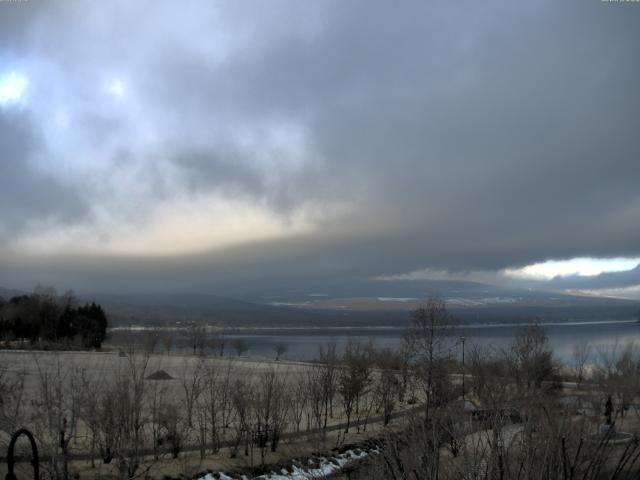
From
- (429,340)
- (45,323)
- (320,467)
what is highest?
(429,340)

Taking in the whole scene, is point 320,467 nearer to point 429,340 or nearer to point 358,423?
point 358,423

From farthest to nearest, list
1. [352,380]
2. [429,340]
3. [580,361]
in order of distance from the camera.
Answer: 1. [580,361]
2. [429,340]
3. [352,380]

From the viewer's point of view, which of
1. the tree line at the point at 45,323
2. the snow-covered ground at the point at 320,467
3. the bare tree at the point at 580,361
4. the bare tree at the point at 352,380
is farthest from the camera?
the tree line at the point at 45,323

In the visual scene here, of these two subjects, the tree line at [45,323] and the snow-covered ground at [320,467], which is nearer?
the snow-covered ground at [320,467]

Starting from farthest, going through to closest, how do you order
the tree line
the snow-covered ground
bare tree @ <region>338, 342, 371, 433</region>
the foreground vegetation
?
the tree line < bare tree @ <region>338, 342, 371, 433</region> < the snow-covered ground < the foreground vegetation

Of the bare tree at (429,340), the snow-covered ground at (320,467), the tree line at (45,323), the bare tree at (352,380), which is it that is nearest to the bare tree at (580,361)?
the bare tree at (429,340)

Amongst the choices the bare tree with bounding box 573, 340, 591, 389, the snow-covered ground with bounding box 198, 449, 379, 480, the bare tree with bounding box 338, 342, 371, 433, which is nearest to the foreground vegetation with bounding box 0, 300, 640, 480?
the bare tree with bounding box 338, 342, 371, 433

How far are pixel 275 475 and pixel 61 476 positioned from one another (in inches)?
384

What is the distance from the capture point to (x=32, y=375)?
6225 centimetres

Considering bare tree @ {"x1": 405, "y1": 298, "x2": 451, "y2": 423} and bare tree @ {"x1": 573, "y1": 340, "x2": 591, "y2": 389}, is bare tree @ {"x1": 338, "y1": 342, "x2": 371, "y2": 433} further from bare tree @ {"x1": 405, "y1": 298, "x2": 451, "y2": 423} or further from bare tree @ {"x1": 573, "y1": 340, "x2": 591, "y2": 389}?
bare tree @ {"x1": 573, "y1": 340, "x2": 591, "y2": 389}

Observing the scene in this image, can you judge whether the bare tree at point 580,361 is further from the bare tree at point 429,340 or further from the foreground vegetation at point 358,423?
the bare tree at point 429,340

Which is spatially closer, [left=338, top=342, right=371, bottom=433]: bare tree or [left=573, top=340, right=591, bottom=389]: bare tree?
[left=338, top=342, right=371, bottom=433]: bare tree

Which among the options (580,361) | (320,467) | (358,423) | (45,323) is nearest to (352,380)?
(358,423)

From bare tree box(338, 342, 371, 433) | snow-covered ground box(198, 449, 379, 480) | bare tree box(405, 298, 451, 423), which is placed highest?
bare tree box(405, 298, 451, 423)
